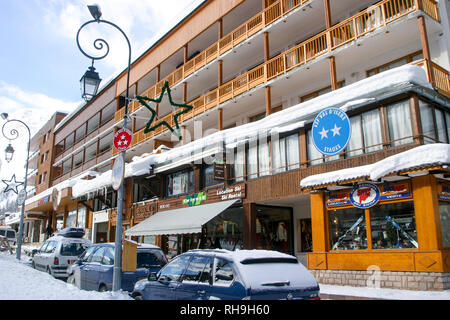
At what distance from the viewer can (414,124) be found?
1234 cm

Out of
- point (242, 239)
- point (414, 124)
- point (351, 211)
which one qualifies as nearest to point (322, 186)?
point (351, 211)

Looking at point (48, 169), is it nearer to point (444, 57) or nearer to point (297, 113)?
point (297, 113)

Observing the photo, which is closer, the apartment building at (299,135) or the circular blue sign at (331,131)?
the apartment building at (299,135)

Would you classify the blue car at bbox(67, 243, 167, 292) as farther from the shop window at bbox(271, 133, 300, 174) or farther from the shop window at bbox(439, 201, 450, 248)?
the shop window at bbox(439, 201, 450, 248)

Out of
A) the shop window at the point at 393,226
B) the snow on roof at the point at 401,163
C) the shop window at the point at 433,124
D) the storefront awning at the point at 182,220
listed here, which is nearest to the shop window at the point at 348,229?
the shop window at the point at 393,226

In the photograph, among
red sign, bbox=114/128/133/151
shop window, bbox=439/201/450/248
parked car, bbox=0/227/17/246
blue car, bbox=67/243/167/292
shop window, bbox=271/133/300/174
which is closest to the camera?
blue car, bbox=67/243/167/292

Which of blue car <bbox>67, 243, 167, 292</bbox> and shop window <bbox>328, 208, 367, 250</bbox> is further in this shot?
shop window <bbox>328, 208, 367, 250</bbox>

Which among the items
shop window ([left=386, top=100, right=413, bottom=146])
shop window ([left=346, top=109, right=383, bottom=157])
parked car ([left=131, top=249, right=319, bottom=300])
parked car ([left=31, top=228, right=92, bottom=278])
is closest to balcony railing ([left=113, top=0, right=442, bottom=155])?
shop window ([left=386, top=100, right=413, bottom=146])

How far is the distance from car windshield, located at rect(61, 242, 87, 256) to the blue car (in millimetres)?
3795

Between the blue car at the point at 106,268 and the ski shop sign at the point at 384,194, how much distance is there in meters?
6.34

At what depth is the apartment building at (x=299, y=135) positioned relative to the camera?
12180mm

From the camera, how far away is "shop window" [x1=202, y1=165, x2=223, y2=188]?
20562mm

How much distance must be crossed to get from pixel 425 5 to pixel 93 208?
2883 centimetres

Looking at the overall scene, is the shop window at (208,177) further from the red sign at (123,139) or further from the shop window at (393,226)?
the shop window at (393,226)
